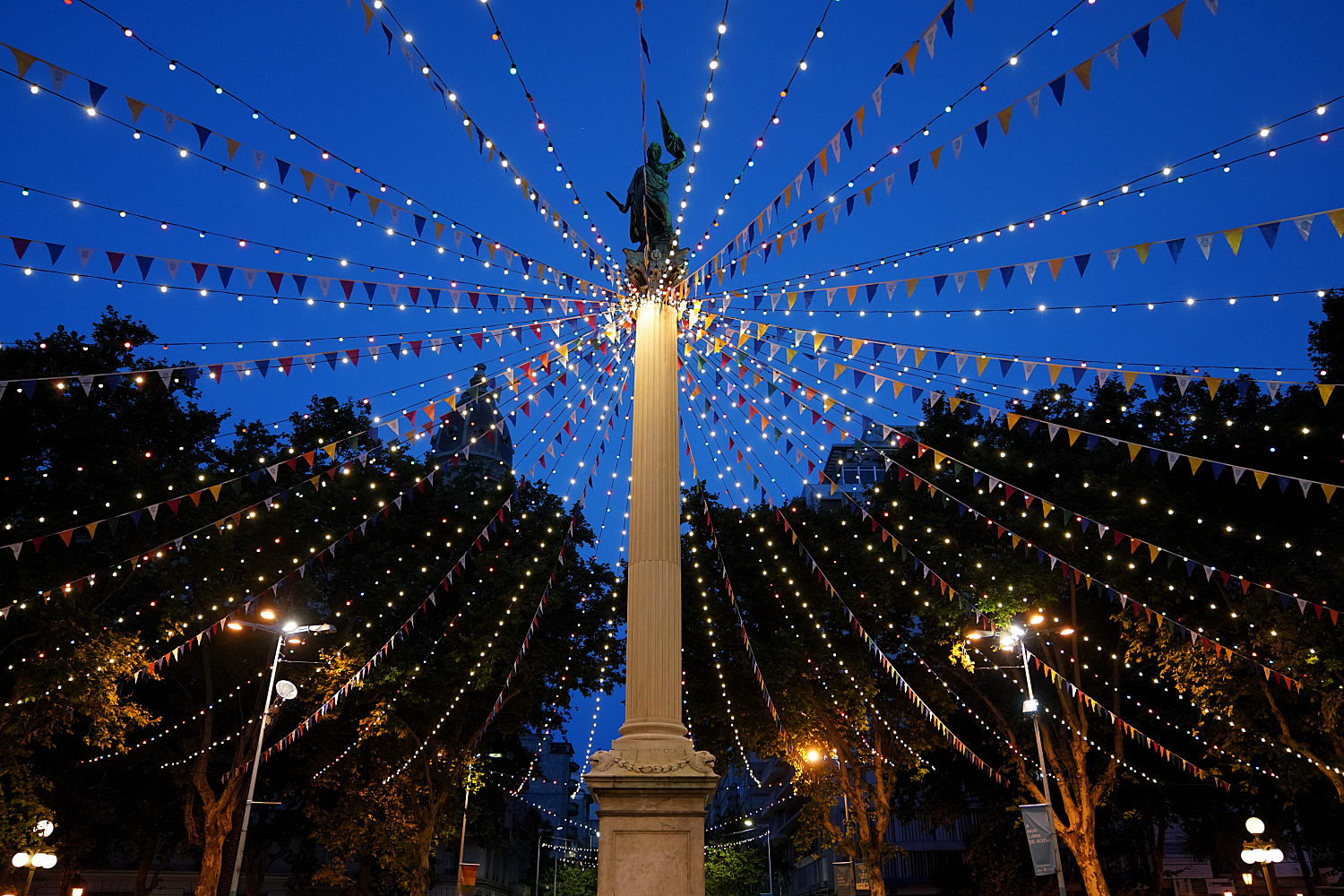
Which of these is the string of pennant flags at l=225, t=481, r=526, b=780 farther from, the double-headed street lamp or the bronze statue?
the bronze statue

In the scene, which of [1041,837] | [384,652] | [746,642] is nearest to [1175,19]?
[1041,837]

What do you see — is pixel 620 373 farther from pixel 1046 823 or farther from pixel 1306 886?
pixel 1306 886

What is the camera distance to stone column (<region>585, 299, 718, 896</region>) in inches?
349

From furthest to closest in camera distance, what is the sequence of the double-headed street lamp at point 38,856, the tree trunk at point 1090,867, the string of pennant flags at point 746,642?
the string of pennant flags at point 746,642 < the tree trunk at point 1090,867 < the double-headed street lamp at point 38,856

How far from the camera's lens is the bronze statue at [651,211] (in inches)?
485

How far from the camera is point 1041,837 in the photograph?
15070 millimetres

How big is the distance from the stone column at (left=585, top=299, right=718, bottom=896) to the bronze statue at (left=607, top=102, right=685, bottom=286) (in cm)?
65

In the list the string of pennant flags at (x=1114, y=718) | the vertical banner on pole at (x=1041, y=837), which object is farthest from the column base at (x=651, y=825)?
the string of pennant flags at (x=1114, y=718)

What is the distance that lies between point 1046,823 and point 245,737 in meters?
18.7

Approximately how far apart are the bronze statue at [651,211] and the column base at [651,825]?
6370mm

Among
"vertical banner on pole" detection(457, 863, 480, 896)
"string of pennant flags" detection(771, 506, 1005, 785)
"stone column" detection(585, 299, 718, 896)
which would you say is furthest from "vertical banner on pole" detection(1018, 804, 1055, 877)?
"vertical banner on pole" detection(457, 863, 480, 896)

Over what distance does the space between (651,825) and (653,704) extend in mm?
1325

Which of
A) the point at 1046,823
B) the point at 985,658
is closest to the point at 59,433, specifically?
the point at 1046,823

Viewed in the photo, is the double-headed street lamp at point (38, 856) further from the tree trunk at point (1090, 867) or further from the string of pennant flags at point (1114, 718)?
the tree trunk at point (1090, 867)
